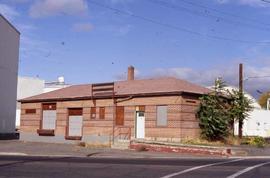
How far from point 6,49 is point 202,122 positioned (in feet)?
90.5

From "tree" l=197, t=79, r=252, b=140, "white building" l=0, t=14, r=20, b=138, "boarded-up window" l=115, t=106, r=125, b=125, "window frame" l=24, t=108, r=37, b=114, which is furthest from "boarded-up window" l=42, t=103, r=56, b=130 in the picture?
"tree" l=197, t=79, r=252, b=140

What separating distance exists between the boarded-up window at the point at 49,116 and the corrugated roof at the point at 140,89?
760mm

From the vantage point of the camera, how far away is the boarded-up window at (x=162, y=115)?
38.8 meters

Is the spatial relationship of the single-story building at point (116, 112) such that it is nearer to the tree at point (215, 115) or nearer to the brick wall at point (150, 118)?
the brick wall at point (150, 118)

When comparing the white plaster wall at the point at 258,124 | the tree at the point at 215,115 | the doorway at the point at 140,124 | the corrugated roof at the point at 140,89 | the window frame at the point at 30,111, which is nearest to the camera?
the tree at the point at 215,115

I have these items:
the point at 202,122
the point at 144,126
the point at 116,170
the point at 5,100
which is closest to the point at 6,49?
the point at 5,100

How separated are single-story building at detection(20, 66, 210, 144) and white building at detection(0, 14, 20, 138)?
703cm

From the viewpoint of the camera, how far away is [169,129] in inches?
1511

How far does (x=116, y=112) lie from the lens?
42.2 metres

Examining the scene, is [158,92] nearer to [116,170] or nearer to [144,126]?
[144,126]

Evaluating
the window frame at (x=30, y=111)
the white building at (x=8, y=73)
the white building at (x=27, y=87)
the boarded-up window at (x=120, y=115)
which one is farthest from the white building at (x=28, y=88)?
the boarded-up window at (x=120, y=115)

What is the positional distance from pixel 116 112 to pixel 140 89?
9.09ft

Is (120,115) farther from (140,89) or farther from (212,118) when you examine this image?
(212,118)

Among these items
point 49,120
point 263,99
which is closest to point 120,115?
point 49,120
